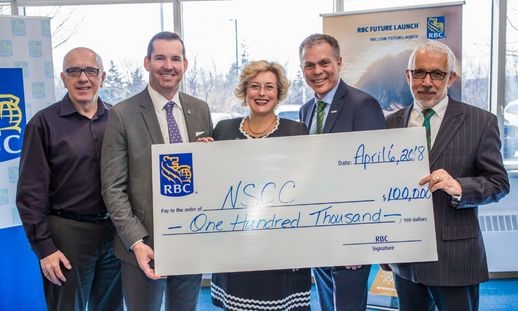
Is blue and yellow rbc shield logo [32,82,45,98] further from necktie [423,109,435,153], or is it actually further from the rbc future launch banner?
necktie [423,109,435,153]

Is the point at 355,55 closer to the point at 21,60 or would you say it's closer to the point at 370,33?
the point at 370,33

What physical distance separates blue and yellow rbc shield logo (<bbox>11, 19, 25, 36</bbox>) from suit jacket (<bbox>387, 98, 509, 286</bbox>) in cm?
314

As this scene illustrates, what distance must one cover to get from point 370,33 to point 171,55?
2.15m

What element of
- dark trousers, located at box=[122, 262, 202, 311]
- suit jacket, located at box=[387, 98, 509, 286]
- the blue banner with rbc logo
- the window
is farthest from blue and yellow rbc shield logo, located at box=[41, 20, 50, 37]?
the window

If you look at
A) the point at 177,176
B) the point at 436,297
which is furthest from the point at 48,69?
the point at 436,297

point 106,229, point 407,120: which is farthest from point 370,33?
point 106,229

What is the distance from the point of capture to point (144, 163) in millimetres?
1562

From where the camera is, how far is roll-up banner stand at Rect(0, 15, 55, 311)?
8.20ft

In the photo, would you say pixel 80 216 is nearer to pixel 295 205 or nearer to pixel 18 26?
pixel 295 205

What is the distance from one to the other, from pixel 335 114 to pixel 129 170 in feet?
3.76

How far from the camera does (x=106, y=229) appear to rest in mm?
1855

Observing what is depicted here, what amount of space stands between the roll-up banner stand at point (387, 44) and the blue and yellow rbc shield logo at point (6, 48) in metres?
2.74

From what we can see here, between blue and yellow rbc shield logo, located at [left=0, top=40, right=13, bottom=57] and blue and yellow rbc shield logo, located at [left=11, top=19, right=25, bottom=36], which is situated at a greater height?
blue and yellow rbc shield logo, located at [left=11, top=19, right=25, bottom=36]

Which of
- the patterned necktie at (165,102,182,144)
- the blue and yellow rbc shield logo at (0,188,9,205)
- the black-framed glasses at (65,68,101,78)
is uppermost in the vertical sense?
the black-framed glasses at (65,68,101,78)
